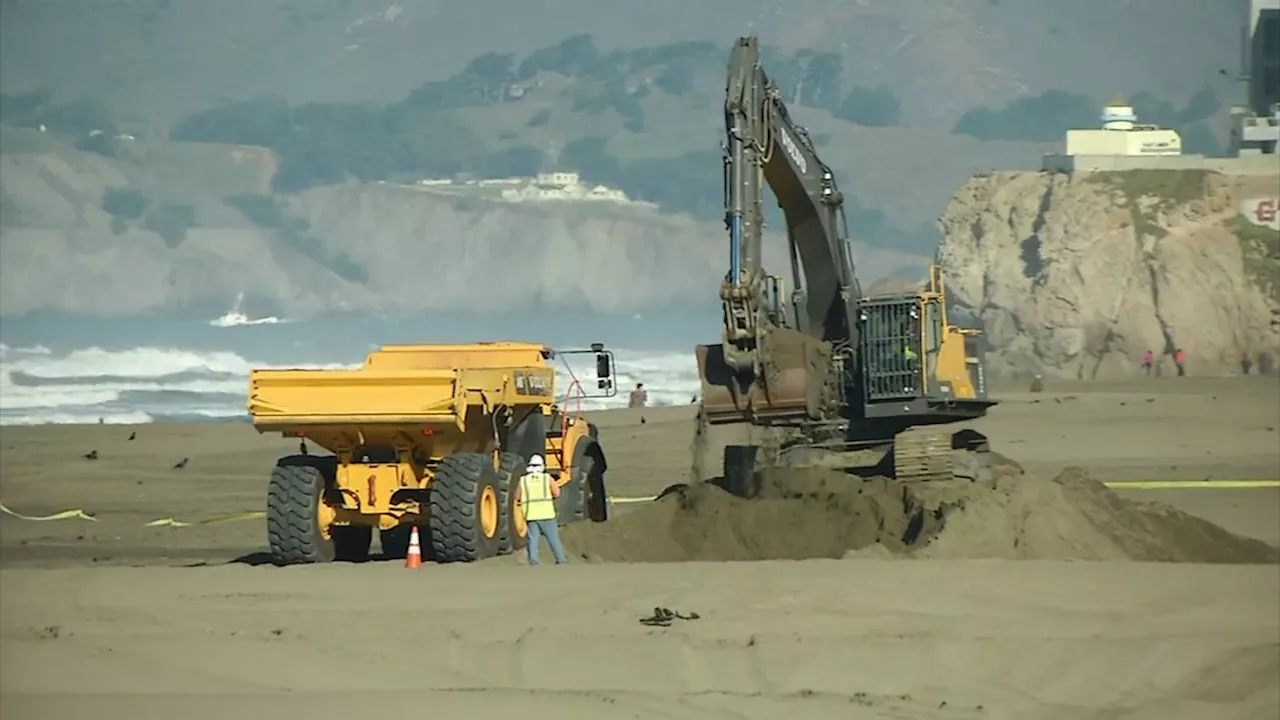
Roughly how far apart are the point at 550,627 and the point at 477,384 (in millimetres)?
4996

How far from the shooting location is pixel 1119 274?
85.8m

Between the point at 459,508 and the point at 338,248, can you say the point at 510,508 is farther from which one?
the point at 338,248

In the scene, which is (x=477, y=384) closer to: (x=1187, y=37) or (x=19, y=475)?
(x=19, y=475)

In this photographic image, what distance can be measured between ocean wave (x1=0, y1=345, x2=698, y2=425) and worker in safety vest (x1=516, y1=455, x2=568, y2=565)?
31.1 meters

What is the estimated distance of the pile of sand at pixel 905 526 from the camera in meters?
20.9

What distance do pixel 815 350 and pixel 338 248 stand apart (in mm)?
72264

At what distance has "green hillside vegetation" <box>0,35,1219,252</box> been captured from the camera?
6719 cm

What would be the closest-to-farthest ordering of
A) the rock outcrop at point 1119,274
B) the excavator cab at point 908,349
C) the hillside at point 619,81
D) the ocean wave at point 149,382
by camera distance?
the excavator cab at point 908,349 → the hillside at point 619,81 → the ocean wave at point 149,382 → the rock outcrop at point 1119,274

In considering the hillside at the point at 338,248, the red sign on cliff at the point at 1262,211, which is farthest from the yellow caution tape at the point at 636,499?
the red sign on cliff at the point at 1262,211

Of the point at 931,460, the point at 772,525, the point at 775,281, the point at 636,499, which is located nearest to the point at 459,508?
the point at 772,525

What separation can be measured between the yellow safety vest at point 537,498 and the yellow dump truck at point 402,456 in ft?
1.50

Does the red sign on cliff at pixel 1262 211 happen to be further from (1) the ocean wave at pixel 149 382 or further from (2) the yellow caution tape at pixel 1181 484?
(2) the yellow caution tape at pixel 1181 484

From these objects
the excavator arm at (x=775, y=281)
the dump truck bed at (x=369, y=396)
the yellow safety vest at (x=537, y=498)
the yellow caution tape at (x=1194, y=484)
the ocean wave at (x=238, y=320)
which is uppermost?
the ocean wave at (x=238, y=320)

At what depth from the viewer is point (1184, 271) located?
84312mm
